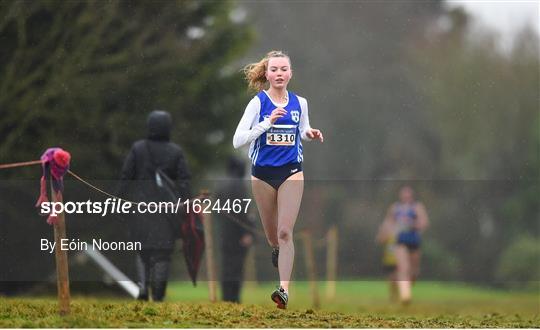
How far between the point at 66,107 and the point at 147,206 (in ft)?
38.6

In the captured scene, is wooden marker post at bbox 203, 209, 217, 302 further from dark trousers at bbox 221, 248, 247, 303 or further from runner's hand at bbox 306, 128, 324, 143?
runner's hand at bbox 306, 128, 324, 143

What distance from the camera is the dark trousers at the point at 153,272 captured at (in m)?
13.8

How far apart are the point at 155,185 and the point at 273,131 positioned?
2514 mm

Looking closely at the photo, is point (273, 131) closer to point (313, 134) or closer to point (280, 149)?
point (280, 149)

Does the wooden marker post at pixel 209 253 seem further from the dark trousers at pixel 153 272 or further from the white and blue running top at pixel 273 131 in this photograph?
the white and blue running top at pixel 273 131

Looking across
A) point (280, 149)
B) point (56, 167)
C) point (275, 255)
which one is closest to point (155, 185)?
point (275, 255)

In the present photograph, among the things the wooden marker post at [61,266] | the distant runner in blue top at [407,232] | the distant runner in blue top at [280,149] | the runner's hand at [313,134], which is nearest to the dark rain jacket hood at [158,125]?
the distant runner in blue top at [280,149]

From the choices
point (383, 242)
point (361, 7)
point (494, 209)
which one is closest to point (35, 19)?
point (383, 242)

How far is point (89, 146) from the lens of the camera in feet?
81.2

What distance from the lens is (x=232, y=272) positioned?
57.0 ft

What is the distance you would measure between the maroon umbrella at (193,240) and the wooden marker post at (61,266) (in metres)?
2.49

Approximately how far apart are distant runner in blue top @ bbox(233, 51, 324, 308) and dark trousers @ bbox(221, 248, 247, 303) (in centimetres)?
584

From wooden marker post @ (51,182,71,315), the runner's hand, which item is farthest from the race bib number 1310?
wooden marker post @ (51,182,71,315)

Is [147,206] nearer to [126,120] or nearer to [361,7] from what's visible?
[126,120]
